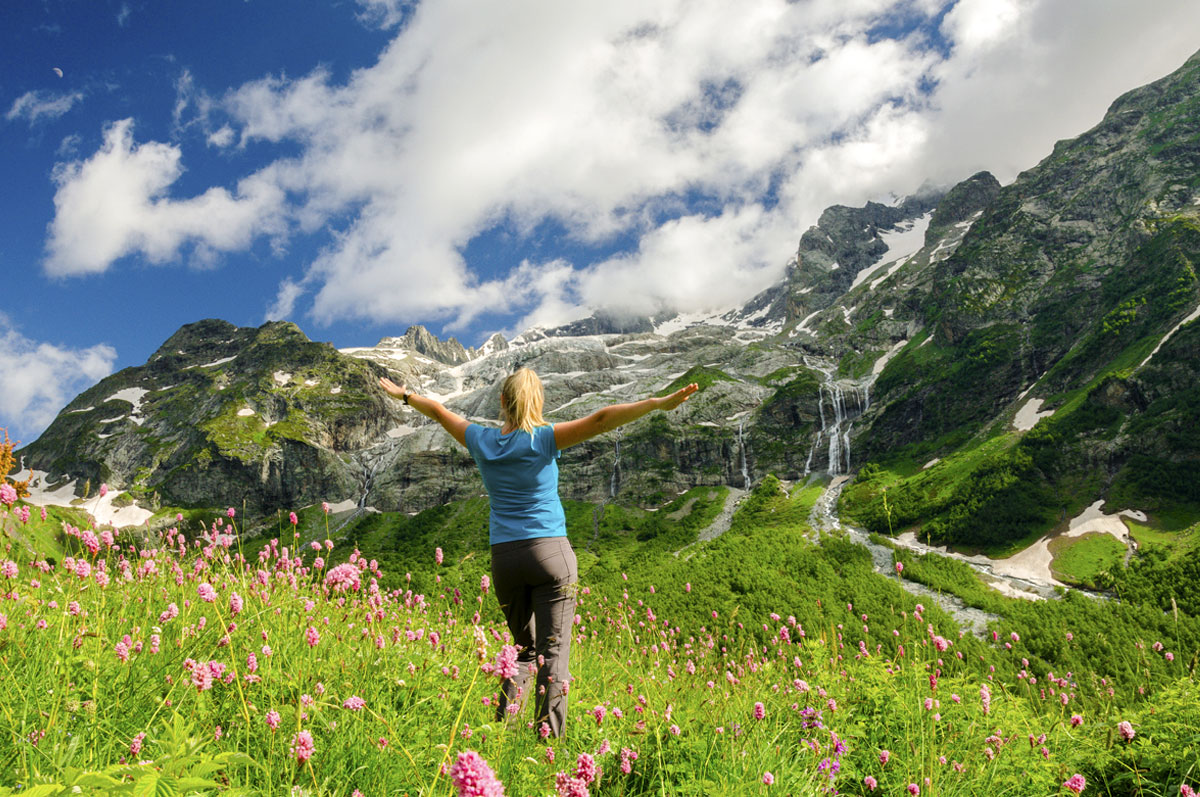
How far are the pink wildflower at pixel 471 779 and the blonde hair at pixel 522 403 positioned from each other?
10.4ft

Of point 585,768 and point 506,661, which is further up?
point 506,661

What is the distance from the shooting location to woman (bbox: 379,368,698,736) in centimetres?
403

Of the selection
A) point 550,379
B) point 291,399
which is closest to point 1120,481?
point 550,379

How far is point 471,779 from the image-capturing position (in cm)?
124

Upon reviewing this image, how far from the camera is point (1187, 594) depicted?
28062 mm

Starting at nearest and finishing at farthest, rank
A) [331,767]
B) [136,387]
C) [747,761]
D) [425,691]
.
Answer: [331,767]
[747,761]
[425,691]
[136,387]

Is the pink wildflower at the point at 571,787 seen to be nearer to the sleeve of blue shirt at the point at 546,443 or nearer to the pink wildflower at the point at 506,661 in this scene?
the pink wildflower at the point at 506,661

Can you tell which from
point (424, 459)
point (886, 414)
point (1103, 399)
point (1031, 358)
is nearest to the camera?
point (1103, 399)

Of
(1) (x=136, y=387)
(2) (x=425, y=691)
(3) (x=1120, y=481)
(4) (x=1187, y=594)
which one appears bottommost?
(4) (x=1187, y=594)

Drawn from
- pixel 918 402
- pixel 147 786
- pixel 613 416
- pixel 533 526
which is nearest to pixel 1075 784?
pixel 613 416

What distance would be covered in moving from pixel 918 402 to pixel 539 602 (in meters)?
99.9

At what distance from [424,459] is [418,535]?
3122 cm

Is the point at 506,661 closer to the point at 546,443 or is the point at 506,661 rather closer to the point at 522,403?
the point at 546,443

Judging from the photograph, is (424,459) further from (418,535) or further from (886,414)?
(886,414)
